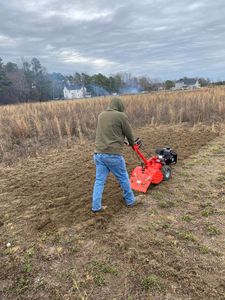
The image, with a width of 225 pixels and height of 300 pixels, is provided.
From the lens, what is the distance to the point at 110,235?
3.61 metres

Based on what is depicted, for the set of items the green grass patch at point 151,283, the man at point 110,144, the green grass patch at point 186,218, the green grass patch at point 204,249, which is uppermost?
the man at point 110,144

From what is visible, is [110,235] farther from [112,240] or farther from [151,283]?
[151,283]

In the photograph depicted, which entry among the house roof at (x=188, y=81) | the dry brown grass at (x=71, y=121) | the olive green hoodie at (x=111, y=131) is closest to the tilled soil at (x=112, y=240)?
the olive green hoodie at (x=111, y=131)

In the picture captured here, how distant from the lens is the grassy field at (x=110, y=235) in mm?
2777

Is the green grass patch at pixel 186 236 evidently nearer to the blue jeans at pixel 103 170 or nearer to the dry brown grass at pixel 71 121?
the blue jeans at pixel 103 170

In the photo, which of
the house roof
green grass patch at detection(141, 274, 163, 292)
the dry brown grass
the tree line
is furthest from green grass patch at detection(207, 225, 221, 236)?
the house roof

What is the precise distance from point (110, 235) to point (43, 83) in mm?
52218

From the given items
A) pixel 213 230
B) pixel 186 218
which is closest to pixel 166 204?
pixel 186 218

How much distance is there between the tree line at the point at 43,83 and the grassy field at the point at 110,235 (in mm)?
30819

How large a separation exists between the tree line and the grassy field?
30.8 meters

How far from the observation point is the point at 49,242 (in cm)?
357

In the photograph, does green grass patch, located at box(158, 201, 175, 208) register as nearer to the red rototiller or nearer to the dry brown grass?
the red rototiller

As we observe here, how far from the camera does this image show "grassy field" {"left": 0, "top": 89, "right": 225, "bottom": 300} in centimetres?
278

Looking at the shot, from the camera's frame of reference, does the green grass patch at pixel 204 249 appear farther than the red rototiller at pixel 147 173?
No
